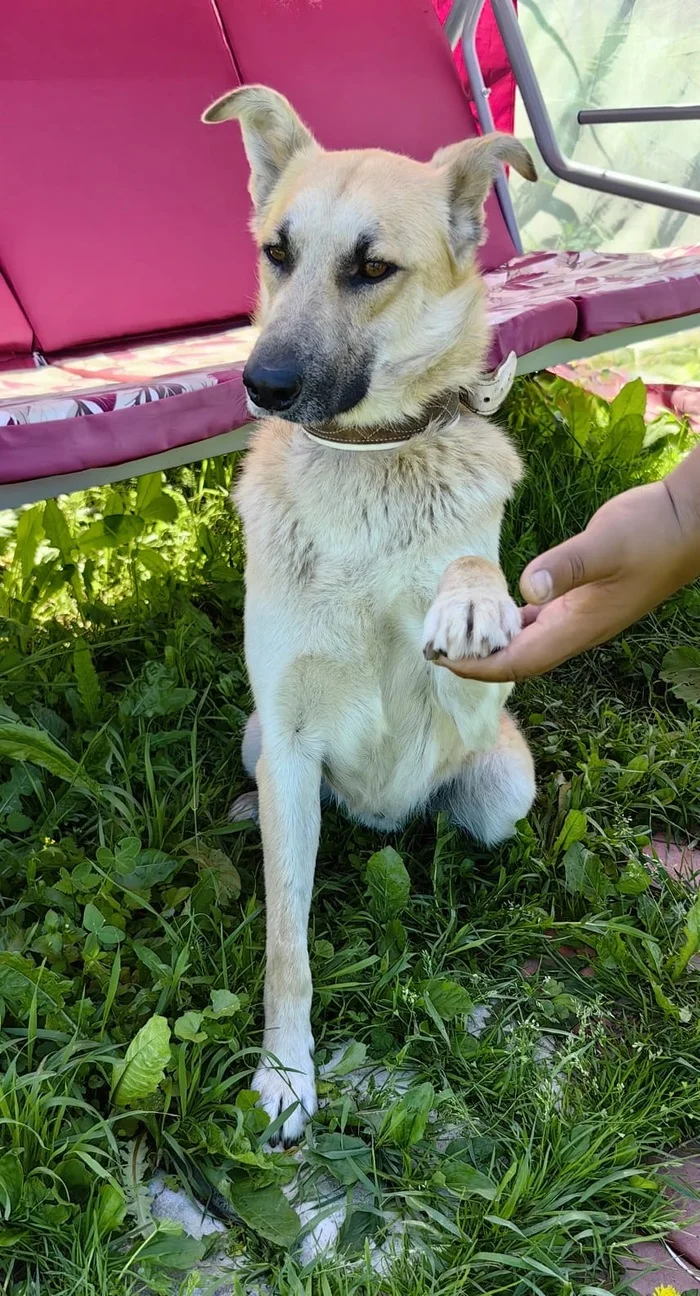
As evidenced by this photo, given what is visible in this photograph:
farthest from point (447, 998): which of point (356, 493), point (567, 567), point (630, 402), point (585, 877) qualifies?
point (630, 402)

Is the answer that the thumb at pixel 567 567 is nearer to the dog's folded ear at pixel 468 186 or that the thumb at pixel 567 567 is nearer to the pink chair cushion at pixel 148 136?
the dog's folded ear at pixel 468 186

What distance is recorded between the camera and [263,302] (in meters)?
1.91

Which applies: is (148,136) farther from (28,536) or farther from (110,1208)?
(110,1208)

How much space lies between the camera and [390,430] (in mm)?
1754

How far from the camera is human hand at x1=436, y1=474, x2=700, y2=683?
1.29 m

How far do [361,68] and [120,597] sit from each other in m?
2.53

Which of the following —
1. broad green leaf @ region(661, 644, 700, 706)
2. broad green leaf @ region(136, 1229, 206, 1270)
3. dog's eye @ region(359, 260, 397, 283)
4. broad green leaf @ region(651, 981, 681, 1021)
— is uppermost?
dog's eye @ region(359, 260, 397, 283)

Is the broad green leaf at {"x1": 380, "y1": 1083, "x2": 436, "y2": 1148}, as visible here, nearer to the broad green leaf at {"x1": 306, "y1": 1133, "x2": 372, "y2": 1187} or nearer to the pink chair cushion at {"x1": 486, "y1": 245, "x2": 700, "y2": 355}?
the broad green leaf at {"x1": 306, "y1": 1133, "x2": 372, "y2": 1187}

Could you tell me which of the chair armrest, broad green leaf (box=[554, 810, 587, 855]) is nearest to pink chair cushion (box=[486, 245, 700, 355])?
the chair armrest

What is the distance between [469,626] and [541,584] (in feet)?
0.59

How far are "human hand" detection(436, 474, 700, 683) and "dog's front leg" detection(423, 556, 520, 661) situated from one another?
18 millimetres

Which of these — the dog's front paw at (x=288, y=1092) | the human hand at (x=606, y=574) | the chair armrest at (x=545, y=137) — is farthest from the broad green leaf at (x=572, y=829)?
the chair armrest at (x=545, y=137)

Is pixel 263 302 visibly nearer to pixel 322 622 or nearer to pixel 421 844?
pixel 322 622

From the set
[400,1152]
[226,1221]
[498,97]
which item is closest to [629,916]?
[400,1152]
